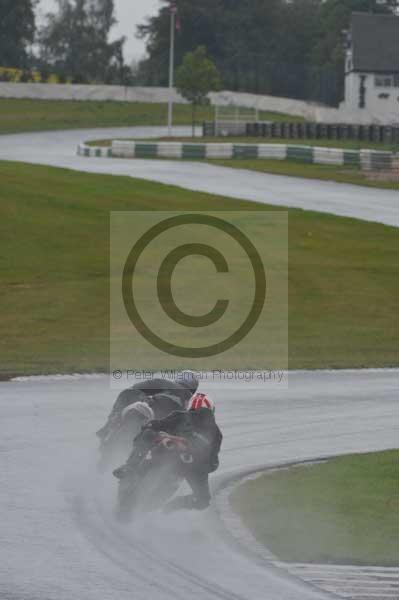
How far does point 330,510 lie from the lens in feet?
36.5

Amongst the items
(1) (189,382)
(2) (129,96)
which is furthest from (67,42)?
(1) (189,382)

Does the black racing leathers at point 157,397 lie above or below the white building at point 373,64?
below

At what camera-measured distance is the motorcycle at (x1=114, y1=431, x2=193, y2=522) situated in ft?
33.7

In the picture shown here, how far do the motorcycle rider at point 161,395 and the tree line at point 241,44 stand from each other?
97.7 m

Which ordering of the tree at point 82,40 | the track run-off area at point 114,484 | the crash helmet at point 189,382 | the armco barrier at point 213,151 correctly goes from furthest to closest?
the tree at point 82,40
the armco barrier at point 213,151
the crash helmet at point 189,382
the track run-off area at point 114,484

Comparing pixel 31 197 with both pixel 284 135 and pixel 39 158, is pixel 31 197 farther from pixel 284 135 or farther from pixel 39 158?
pixel 284 135

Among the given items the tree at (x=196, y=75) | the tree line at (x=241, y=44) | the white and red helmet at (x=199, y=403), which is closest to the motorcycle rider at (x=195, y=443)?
the white and red helmet at (x=199, y=403)

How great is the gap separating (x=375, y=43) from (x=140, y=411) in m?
93.1

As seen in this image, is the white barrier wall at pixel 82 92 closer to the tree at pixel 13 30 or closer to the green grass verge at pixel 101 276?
the tree at pixel 13 30

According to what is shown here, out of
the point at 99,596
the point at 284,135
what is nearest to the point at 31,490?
the point at 99,596

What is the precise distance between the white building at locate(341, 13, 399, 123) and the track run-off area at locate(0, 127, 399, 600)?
Answer: 8096 cm

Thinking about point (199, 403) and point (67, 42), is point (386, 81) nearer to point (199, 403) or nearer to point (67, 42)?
point (67, 42)

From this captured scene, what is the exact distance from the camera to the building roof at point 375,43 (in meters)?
98.7

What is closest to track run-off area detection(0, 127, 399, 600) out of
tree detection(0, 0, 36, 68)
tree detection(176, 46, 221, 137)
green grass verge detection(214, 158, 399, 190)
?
green grass verge detection(214, 158, 399, 190)
